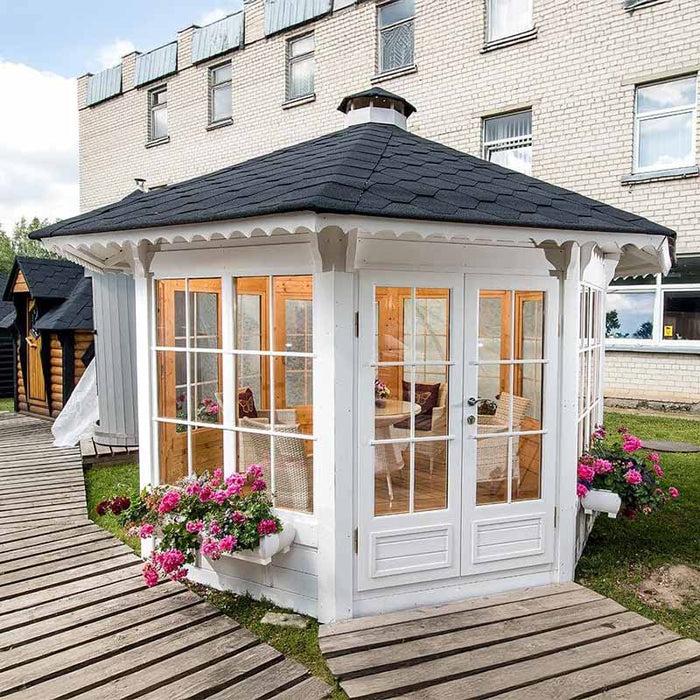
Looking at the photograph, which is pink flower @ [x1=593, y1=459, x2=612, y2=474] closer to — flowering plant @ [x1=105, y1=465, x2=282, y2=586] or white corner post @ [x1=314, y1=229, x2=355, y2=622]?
white corner post @ [x1=314, y1=229, x2=355, y2=622]

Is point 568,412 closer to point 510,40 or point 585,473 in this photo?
point 585,473

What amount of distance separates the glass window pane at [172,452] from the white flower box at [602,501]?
253cm

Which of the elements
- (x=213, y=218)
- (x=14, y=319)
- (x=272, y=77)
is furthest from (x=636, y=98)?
(x=14, y=319)

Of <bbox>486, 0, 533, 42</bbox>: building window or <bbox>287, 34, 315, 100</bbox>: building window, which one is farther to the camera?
<bbox>287, 34, 315, 100</bbox>: building window

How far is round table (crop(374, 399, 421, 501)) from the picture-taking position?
127 inches

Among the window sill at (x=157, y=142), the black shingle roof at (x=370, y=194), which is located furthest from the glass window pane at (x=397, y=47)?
the black shingle roof at (x=370, y=194)

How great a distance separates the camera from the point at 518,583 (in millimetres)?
3484

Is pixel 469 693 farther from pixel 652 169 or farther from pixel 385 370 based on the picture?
pixel 652 169

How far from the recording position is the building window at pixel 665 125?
8469mm

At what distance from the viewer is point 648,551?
4121mm

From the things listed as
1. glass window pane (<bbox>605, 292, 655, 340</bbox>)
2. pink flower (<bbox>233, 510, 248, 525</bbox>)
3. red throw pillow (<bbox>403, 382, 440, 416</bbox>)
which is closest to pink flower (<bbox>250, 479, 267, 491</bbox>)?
pink flower (<bbox>233, 510, 248, 525</bbox>)

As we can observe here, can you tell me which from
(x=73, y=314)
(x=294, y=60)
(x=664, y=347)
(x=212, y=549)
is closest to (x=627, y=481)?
(x=212, y=549)

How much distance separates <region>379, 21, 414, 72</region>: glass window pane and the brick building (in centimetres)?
2

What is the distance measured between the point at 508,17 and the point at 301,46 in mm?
4578
